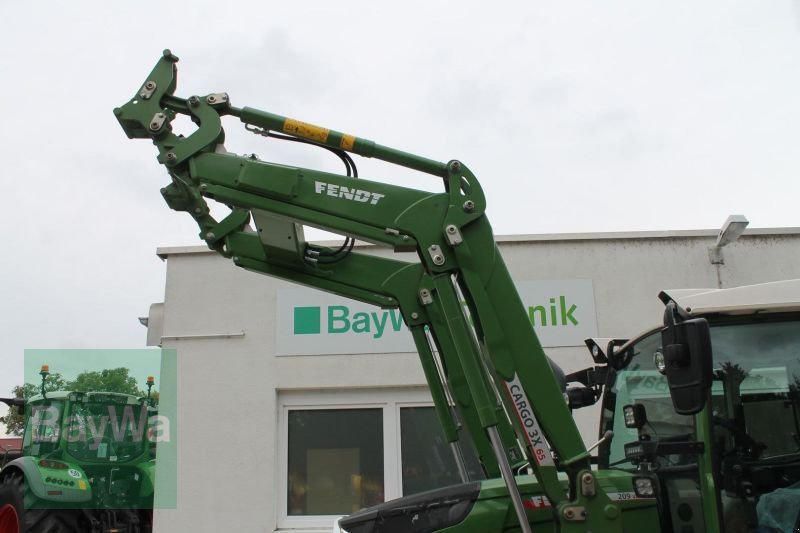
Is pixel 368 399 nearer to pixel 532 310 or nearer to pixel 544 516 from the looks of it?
pixel 532 310

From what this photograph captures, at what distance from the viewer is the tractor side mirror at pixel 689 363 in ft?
10.3

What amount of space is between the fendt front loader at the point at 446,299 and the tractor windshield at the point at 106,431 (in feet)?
23.1

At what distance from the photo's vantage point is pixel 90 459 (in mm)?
10297

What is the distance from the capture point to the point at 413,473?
7996mm

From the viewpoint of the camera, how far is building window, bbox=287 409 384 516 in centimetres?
798

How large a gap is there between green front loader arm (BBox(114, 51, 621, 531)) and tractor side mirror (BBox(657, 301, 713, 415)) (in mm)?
558

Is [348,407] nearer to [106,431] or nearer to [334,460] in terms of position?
[334,460]

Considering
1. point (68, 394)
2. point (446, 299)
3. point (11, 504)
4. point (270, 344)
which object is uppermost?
point (270, 344)

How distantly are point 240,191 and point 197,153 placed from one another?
312 mm

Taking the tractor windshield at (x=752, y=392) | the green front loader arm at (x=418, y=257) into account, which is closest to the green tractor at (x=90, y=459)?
the green front loader arm at (x=418, y=257)

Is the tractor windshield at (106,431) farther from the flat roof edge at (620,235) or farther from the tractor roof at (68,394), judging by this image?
the flat roof edge at (620,235)

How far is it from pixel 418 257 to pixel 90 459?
792cm

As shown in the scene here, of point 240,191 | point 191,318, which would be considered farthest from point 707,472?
point 191,318

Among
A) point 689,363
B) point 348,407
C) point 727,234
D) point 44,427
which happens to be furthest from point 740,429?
point 44,427
